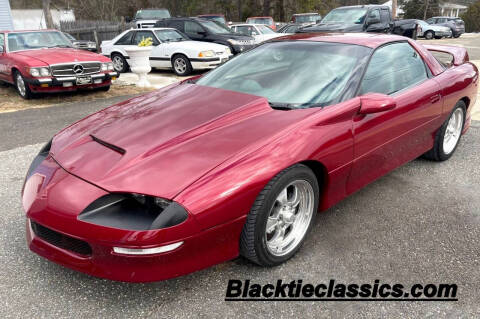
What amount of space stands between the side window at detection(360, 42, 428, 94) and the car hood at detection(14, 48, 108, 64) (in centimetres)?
632

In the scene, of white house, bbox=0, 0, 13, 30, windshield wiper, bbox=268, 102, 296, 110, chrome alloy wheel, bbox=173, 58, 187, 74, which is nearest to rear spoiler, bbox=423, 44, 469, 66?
windshield wiper, bbox=268, 102, 296, 110

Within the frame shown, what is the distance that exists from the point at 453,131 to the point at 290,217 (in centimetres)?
271

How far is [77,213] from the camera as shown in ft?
6.47

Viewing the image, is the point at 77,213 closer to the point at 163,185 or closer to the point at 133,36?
the point at 163,185

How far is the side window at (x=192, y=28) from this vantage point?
42.8 ft

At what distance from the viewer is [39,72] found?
288 inches

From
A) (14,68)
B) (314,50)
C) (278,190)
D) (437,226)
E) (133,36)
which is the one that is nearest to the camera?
(278,190)

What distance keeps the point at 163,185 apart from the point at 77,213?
0.45m

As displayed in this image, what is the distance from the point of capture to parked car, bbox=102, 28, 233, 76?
10658 millimetres

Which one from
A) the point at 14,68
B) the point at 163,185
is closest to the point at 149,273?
the point at 163,185

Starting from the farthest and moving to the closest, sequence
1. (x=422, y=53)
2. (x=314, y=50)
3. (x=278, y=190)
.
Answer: (x=422, y=53), (x=314, y=50), (x=278, y=190)

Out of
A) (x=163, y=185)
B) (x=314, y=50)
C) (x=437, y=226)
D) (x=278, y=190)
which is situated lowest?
(x=437, y=226)

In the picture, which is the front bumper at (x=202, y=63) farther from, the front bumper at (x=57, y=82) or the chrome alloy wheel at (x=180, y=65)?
the front bumper at (x=57, y=82)

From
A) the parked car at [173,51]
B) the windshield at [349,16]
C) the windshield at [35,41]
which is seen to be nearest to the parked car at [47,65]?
the windshield at [35,41]
